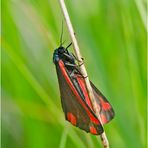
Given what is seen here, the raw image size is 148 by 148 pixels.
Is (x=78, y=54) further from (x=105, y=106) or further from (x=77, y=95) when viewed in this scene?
(x=105, y=106)

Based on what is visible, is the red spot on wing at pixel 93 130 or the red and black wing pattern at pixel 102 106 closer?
the red spot on wing at pixel 93 130

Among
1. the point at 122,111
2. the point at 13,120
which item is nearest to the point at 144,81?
the point at 122,111

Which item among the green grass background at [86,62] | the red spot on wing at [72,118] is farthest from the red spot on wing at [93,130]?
the green grass background at [86,62]

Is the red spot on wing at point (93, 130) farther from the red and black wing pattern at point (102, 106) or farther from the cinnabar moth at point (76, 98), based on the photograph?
the red and black wing pattern at point (102, 106)

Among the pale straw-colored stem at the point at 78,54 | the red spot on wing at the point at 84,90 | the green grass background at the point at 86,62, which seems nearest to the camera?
the pale straw-colored stem at the point at 78,54

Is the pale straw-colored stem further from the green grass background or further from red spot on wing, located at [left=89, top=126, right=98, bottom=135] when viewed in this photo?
the green grass background

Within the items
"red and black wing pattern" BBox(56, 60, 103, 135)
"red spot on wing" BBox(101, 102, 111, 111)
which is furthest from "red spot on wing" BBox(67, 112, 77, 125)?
"red spot on wing" BBox(101, 102, 111, 111)

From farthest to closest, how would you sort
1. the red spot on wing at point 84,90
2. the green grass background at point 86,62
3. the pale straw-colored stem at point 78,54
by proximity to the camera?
the green grass background at point 86,62 → the red spot on wing at point 84,90 → the pale straw-colored stem at point 78,54

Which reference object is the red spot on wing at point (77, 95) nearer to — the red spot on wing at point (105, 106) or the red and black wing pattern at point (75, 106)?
the red and black wing pattern at point (75, 106)

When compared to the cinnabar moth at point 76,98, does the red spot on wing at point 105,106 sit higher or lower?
lower
